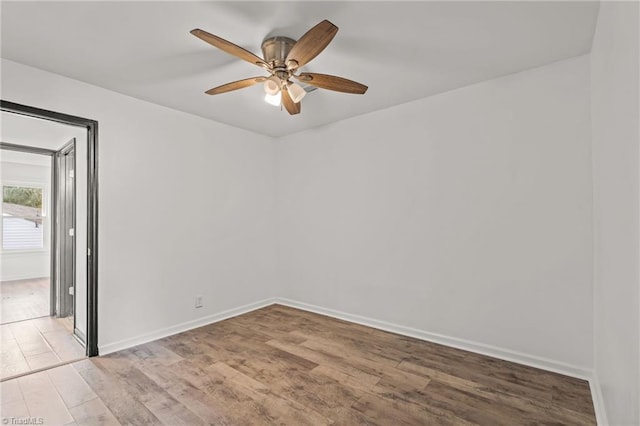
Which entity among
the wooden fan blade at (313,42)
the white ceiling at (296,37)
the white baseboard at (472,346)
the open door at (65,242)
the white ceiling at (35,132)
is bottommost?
the white baseboard at (472,346)

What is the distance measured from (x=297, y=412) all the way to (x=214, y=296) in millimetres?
2098

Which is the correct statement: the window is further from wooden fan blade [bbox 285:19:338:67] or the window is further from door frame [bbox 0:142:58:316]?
wooden fan blade [bbox 285:19:338:67]

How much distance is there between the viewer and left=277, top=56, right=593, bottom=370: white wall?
2361 millimetres

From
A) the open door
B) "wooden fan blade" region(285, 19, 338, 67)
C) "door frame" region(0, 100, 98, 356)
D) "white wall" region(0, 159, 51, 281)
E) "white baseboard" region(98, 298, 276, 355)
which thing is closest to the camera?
"wooden fan blade" region(285, 19, 338, 67)

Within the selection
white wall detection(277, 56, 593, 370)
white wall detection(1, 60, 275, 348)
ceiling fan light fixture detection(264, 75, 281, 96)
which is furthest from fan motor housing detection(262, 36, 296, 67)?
white wall detection(1, 60, 275, 348)

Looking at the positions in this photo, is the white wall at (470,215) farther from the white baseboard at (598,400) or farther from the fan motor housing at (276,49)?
the fan motor housing at (276,49)

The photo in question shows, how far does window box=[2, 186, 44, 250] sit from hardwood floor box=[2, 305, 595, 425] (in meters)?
5.65

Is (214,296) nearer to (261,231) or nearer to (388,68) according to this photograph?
(261,231)

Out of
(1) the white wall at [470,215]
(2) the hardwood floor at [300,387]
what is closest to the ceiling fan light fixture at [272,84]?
(1) the white wall at [470,215]

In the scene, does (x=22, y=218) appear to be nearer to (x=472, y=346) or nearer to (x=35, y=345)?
(x=35, y=345)

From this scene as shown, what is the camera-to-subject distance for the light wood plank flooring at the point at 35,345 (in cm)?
257

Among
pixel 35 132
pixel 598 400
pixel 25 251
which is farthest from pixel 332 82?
pixel 25 251

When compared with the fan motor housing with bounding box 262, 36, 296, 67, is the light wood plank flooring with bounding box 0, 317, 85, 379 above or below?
below

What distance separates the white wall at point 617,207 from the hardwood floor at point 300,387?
0.55 m
